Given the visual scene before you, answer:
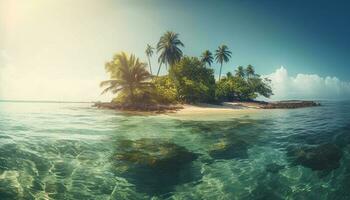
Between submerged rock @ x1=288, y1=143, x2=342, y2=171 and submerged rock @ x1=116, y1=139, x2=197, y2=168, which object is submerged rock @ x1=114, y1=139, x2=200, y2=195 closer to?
submerged rock @ x1=116, y1=139, x2=197, y2=168

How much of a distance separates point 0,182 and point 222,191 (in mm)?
6850

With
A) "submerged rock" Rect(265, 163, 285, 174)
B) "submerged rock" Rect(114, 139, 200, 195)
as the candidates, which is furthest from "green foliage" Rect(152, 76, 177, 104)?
"submerged rock" Rect(265, 163, 285, 174)

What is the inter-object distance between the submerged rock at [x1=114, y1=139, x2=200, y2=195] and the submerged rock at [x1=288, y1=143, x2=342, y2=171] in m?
4.19

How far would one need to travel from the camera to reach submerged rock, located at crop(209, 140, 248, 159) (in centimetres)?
1238

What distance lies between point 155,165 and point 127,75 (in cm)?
2882

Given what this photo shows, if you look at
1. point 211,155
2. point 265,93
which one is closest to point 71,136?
point 211,155

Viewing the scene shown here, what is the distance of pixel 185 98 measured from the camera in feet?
144

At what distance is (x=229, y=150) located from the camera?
13.1 meters

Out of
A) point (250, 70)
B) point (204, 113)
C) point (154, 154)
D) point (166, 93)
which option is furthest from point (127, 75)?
point (250, 70)

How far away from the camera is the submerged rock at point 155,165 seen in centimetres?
941

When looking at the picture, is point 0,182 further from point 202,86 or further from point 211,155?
point 202,86

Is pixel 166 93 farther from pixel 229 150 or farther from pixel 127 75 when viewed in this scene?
pixel 229 150

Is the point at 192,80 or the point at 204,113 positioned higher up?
the point at 192,80

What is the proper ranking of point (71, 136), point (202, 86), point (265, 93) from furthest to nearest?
point (265, 93)
point (202, 86)
point (71, 136)
